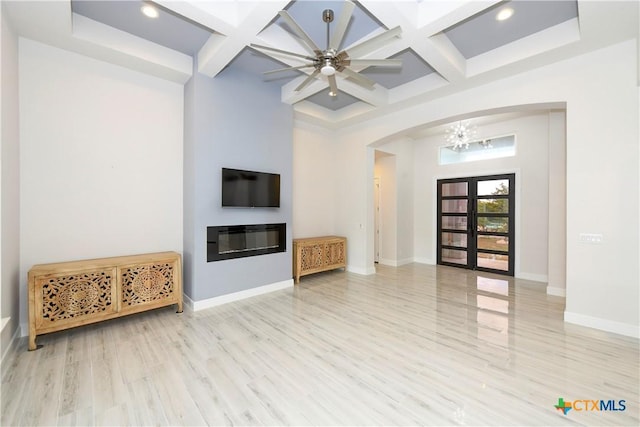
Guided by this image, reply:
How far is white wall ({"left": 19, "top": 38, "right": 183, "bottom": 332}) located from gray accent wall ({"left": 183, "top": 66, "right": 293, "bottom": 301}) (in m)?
0.29

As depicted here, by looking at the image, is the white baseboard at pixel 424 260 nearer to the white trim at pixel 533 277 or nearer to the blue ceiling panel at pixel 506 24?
the white trim at pixel 533 277

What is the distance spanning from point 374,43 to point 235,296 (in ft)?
12.4

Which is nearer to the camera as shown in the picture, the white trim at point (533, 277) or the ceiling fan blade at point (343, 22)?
the ceiling fan blade at point (343, 22)

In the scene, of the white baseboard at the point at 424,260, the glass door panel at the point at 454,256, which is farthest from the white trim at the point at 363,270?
the glass door panel at the point at 454,256

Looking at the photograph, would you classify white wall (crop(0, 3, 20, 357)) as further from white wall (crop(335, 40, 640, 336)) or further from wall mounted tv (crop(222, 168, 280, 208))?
white wall (crop(335, 40, 640, 336))

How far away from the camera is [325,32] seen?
3.25 meters

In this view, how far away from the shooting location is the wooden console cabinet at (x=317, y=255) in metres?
5.14

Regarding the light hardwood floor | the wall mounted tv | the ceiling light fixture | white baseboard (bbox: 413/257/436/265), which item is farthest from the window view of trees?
the ceiling light fixture

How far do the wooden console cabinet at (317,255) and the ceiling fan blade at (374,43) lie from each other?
3386mm

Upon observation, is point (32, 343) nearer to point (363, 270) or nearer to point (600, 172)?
point (363, 270)

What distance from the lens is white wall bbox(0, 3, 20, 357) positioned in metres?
2.42

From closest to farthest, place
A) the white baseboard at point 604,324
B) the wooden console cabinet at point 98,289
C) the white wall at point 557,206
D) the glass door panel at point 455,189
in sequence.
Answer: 1. the wooden console cabinet at point 98,289
2. the white baseboard at point 604,324
3. the white wall at point 557,206
4. the glass door panel at point 455,189

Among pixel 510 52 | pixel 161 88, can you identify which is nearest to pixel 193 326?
pixel 161 88

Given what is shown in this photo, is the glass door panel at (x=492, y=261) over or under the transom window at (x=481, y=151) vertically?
under
